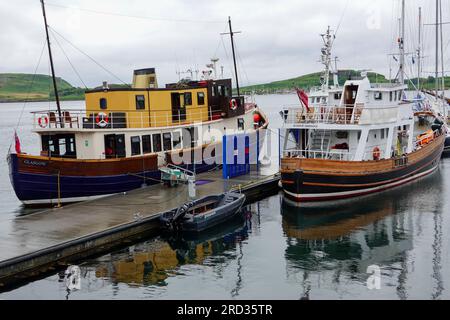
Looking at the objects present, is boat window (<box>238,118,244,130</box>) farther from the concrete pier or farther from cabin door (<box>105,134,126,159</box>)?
cabin door (<box>105,134,126,159</box>)

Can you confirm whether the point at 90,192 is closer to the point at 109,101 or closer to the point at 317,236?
the point at 109,101

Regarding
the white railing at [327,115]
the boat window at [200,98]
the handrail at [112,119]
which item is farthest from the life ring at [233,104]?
the white railing at [327,115]

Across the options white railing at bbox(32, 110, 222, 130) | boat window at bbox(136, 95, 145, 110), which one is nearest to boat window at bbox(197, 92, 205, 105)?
white railing at bbox(32, 110, 222, 130)

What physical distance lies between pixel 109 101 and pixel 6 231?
36.4 feet

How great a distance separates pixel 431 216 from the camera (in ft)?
82.5

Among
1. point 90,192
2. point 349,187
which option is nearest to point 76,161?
point 90,192

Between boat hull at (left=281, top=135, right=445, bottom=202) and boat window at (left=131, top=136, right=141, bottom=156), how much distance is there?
784 centimetres

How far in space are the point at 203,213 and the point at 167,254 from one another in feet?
11.1

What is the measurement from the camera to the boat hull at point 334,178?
2673 cm

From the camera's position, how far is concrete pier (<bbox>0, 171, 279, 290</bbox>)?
56.6ft

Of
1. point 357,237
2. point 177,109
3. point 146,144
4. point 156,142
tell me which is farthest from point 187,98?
point 357,237

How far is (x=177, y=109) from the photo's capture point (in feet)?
101

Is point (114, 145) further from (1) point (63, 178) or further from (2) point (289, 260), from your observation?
(2) point (289, 260)

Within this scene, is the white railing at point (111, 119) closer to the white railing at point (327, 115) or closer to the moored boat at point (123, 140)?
the moored boat at point (123, 140)
